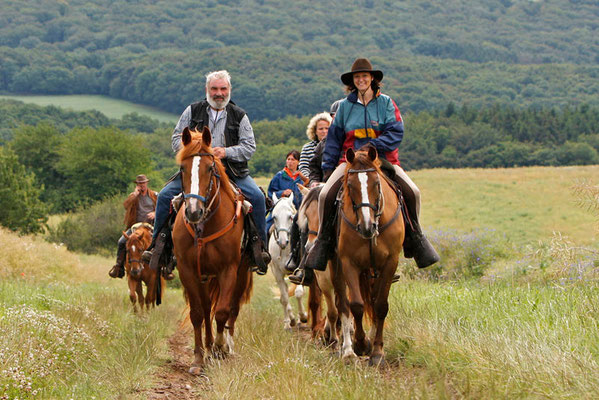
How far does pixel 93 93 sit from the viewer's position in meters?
163

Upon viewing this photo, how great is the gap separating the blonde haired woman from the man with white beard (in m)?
A: 2.44

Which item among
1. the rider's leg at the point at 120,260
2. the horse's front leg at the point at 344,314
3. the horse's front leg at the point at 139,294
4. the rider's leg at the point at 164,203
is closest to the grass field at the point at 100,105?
the rider's leg at the point at 120,260

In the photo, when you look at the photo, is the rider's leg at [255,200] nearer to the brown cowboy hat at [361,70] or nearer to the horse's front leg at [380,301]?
the brown cowboy hat at [361,70]

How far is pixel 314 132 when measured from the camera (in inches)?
476

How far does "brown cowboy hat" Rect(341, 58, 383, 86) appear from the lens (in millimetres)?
8539

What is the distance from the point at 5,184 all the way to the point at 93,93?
403 ft

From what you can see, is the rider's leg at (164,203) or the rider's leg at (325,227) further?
the rider's leg at (164,203)

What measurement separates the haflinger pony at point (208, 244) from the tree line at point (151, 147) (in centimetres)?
3989

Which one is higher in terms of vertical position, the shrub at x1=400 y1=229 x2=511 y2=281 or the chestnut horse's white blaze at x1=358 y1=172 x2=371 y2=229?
the chestnut horse's white blaze at x1=358 y1=172 x2=371 y2=229

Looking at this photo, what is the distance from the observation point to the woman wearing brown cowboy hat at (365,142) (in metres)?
8.31

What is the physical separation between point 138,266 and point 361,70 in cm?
893

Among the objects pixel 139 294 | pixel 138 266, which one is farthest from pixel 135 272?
pixel 139 294

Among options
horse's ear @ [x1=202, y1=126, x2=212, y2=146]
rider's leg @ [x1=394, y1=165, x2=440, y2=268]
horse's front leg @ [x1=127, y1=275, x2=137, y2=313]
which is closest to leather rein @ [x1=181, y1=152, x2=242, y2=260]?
horse's ear @ [x1=202, y1=126, x2=212, y2=146]

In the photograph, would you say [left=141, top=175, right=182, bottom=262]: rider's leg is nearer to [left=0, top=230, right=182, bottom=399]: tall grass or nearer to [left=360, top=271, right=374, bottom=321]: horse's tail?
[left=0, top=230, right=182, bottom=399]: tall grass
